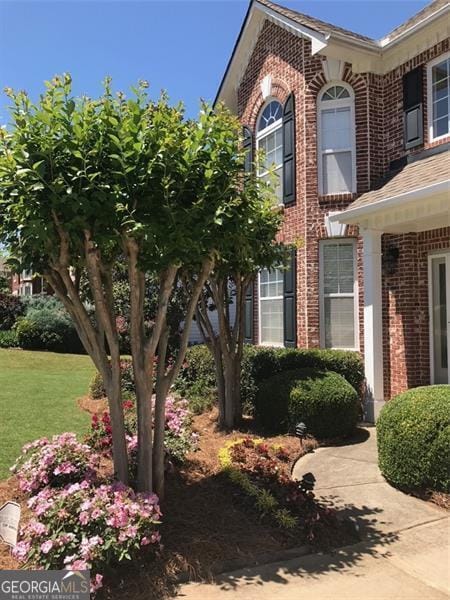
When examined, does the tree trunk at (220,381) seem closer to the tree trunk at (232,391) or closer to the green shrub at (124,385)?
the tree trunk at (232,391)

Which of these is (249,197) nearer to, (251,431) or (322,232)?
(251,431)

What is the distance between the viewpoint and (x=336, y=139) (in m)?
10.2

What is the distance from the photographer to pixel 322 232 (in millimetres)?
10062

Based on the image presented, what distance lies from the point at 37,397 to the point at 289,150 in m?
7.02

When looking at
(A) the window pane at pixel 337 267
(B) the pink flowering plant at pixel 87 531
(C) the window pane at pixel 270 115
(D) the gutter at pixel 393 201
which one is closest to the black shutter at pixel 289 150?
(C) the window pane at pixel 270 115

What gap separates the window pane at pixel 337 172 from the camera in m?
10.1

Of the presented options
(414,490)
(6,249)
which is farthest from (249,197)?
(414,490)

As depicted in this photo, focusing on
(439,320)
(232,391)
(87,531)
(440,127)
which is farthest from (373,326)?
(87,531)

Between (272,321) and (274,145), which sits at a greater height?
(274,145)

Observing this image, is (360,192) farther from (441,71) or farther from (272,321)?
(272,321)

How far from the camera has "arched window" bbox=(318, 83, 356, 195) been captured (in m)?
10.1

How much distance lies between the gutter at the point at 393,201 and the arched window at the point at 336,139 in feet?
5.66

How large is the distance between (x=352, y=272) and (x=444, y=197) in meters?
3.16

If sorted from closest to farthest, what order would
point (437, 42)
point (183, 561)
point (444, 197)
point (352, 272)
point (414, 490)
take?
point (183, 561) → point (414, 490) → point (444, 197) → point (437, 42) → point (352, 272)
